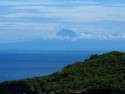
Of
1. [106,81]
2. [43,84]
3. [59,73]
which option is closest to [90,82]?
[106,81]

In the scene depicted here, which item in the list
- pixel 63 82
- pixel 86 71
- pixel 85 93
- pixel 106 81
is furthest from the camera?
pixel 86 71

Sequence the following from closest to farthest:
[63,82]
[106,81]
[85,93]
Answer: [85,93] < [106,81] < [63,82]

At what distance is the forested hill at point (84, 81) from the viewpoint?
37522 mm

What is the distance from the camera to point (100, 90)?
36.1m

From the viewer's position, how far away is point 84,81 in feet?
137

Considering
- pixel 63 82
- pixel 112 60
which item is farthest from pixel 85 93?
pixel 112 60

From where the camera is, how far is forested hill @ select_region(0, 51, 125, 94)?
37522 mm

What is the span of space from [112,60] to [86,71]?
146 inches

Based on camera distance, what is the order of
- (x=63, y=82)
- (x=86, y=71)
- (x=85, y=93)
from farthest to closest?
(x=86, y=71) → (x=63, y=82) → (x=85, y=93)

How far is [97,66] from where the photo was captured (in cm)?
4828

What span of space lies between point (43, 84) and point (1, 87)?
362 centimetres

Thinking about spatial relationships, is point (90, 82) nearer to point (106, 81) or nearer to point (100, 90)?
point (106, 81)

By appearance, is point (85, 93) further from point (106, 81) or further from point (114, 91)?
point (106, 81)

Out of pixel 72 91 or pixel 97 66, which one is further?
pixel 97 66
